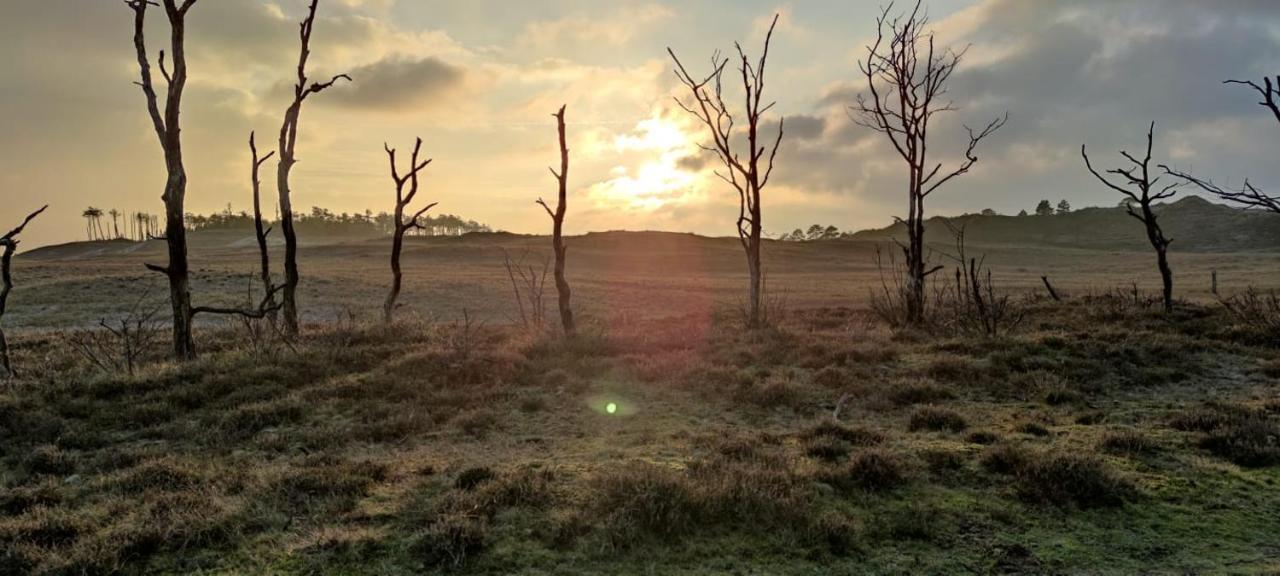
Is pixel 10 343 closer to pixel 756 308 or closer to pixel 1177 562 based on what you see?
pixel 756 308

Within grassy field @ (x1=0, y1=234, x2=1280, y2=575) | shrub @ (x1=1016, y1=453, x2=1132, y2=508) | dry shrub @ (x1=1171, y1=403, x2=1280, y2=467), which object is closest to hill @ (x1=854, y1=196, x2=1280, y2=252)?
grassy field @ (x1=0, y1=234, x2=1280, y2=575)

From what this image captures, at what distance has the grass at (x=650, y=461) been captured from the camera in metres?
4.35

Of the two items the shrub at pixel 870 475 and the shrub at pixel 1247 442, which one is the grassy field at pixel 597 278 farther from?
the shrub at pixel 1247 442

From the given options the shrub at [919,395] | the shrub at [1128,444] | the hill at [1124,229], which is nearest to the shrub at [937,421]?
the shrub at [919,395]

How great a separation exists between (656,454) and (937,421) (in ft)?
10.8

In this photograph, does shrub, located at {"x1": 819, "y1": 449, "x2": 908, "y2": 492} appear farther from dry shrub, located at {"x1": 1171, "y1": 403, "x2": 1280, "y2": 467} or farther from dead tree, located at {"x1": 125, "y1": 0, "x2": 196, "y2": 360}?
dead tree, located at {"x1": 125, "y1": 0, "x2": 196, "y2": 360}

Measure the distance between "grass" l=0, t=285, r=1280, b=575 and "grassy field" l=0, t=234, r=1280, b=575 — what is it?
0.09ft

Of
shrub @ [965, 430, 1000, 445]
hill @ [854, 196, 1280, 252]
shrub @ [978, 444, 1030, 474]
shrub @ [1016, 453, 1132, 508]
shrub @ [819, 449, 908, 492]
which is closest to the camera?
shrub @ [1016, 453, 1132, 508]

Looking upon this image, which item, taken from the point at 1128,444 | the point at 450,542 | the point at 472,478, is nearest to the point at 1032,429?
the point at 1128,444

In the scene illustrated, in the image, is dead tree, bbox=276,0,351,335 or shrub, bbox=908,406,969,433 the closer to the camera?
shrub, bbox=908,406,969,433

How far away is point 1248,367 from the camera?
397 inches

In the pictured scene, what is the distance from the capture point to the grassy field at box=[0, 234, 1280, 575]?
171 inches

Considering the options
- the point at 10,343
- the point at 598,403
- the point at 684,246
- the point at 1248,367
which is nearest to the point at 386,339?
the point at 598,403

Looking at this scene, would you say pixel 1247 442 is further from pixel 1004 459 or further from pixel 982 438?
pixel 1004 459
